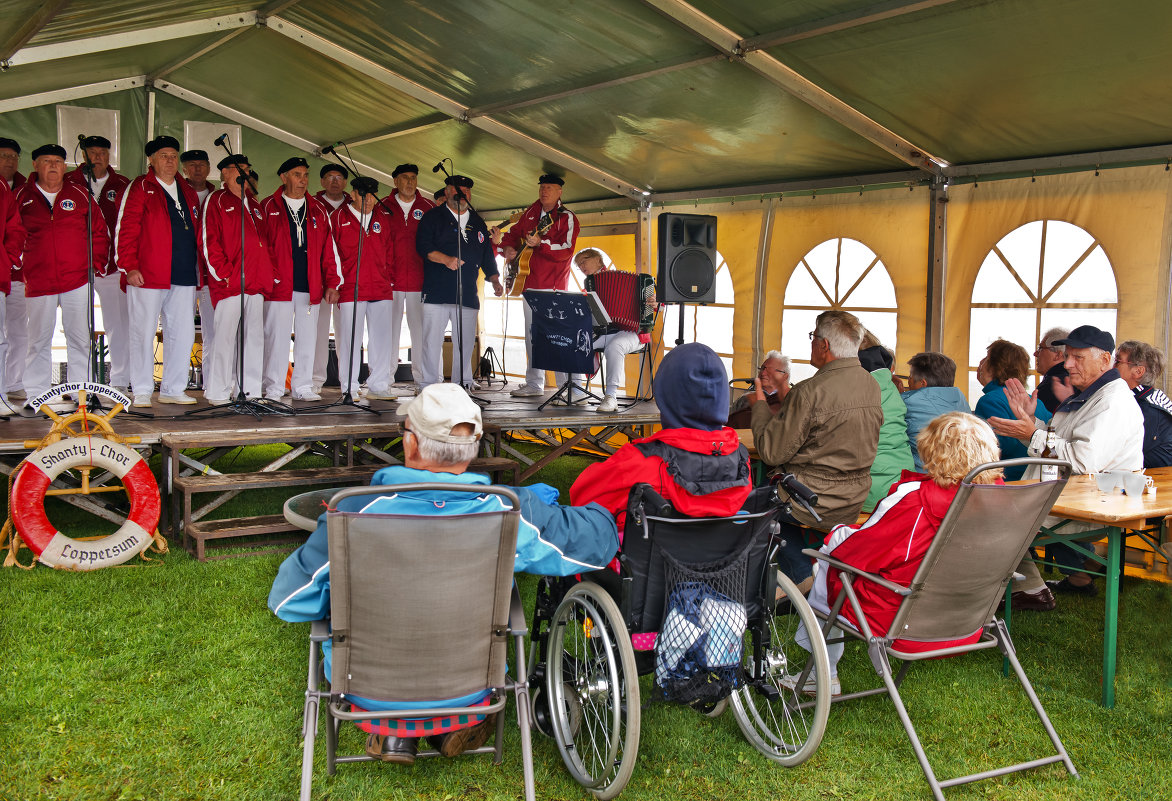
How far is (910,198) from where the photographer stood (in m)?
6.00

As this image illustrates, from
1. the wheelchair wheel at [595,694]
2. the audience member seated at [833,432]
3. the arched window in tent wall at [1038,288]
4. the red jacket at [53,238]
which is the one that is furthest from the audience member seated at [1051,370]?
the red jacket at [53,238]

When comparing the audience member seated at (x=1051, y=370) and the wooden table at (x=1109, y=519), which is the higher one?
the audience member seated at (x=1051, y=370)

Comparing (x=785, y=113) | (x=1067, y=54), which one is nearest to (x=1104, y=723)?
(x=1067, y=54)

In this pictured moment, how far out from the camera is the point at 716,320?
7770 mm

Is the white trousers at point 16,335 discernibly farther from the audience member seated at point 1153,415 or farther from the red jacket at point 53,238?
the audience member seated at point 1153,415

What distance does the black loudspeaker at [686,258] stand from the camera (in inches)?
230

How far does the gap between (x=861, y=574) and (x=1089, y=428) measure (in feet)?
5.33

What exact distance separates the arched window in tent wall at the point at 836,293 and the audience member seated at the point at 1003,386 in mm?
1544

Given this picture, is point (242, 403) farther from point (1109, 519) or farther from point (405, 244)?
point (1109, 519)

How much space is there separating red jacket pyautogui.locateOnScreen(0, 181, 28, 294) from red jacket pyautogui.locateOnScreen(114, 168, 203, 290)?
21.2 inches

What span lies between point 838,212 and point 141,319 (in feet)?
16.1

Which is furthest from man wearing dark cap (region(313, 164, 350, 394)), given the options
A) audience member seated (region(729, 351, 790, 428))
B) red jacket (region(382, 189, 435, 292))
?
audience member seated (region(729, 351, 790, 428))

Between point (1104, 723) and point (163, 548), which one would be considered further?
point (163, 548)

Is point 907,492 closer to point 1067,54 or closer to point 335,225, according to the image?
point 1067,54
